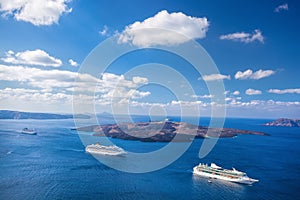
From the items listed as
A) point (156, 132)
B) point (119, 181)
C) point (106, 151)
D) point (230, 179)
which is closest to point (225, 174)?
point (230, 179)

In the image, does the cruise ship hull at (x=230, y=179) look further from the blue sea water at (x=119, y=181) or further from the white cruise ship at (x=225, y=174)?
the blue sea water at (x=119, y=181)

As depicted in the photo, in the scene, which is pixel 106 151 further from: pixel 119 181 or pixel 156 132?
pixel 156 132

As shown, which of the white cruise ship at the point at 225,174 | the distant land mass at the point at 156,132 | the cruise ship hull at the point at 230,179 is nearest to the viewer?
the cruise ship hull at the point at 230,179

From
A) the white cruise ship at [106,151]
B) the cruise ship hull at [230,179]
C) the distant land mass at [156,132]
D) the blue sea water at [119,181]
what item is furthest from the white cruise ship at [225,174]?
the distant land mass at [156,132]

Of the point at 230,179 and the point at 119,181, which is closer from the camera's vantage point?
the point at 119,181

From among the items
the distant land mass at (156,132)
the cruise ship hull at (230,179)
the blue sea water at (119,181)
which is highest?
the distant land mass at (156,132)

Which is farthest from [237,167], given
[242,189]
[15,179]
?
[15,179]

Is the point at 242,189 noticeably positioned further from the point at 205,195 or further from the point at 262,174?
the point at 262,174

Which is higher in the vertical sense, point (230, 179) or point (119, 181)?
point (230, 179)

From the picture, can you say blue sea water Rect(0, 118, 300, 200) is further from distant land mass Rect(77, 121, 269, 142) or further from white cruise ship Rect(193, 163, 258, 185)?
distant land mass Rect(77, 121, 269, 142)

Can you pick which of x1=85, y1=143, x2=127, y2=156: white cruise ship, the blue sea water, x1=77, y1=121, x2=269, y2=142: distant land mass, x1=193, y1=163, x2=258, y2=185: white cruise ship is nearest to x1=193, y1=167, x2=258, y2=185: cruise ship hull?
x1=193, y1=163, x2=258, y2=185: white cruise ship

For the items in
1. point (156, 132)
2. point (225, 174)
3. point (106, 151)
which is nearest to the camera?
point (225, 174)
